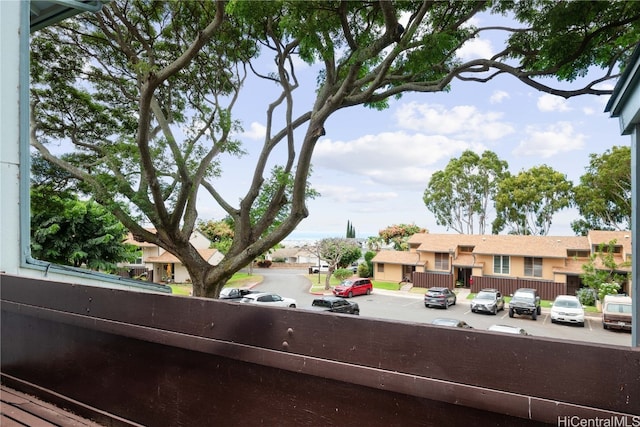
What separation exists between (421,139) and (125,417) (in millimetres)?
11538

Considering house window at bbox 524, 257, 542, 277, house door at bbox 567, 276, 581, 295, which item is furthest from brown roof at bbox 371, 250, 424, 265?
house door at bbox 567, 276, 581, 295

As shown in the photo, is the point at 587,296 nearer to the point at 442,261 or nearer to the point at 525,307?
the point at 525,307

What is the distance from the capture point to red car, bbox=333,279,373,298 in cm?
1141

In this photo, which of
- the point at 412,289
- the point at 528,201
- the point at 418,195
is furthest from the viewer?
the point at 412,289

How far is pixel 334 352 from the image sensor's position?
0.74 m

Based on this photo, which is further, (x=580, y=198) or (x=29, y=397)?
(x=580, y=198)

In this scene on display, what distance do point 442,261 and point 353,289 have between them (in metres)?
3.00

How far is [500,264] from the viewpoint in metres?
10.7

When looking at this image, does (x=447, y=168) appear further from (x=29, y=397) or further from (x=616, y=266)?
(x=29, y=397)

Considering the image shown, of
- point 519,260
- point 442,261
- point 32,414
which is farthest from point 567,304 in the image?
point 32,414

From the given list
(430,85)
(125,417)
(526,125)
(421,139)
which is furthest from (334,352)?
(421,139)

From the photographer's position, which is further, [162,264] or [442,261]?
[162,264]

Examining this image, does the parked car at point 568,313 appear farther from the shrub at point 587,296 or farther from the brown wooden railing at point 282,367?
the brown wooden railing at point 282,367

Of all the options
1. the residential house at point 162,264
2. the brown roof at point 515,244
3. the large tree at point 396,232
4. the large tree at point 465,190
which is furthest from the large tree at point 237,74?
the large tree at point 396,232
